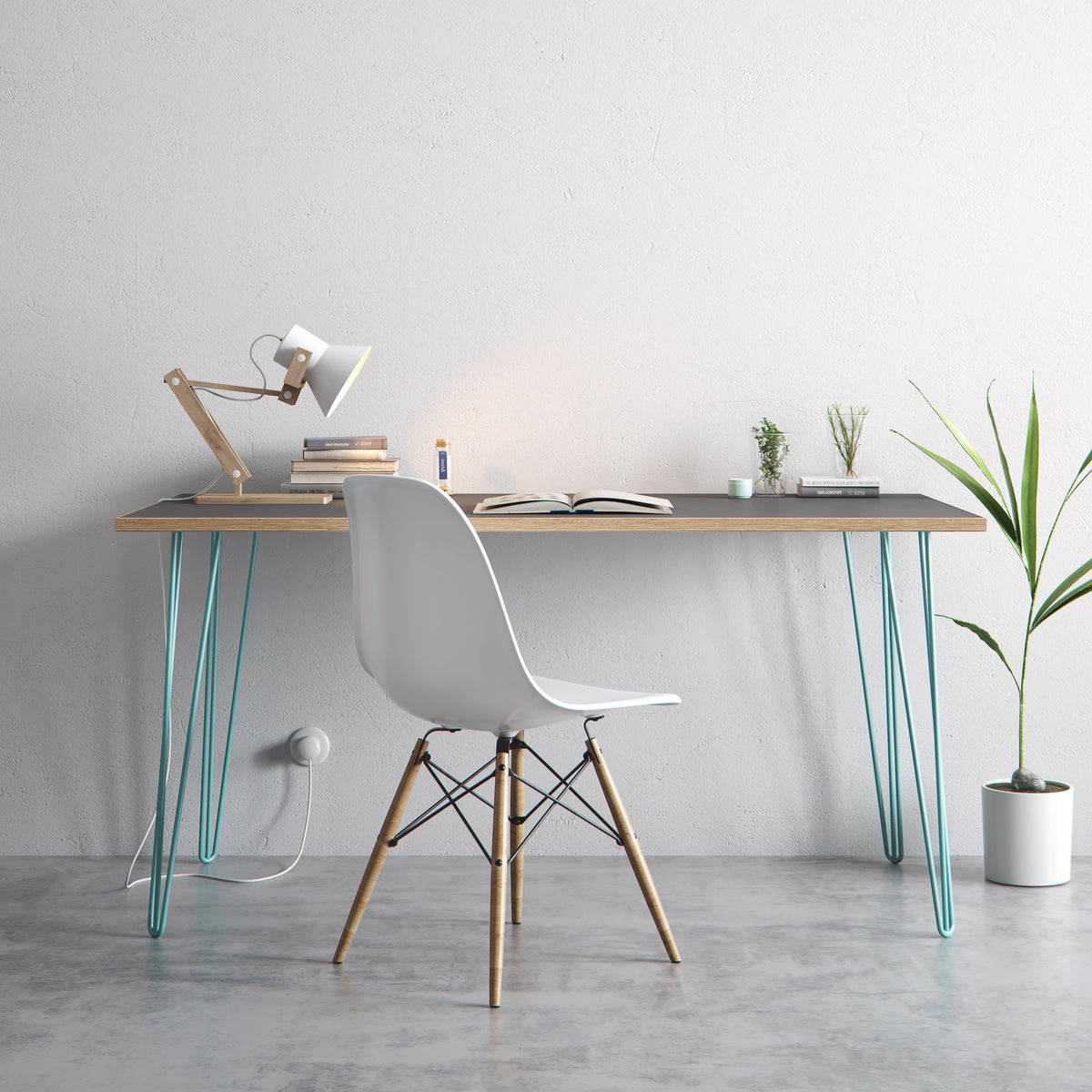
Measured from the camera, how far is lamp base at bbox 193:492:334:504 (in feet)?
8.29

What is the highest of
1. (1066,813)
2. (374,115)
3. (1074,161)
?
(374,115)

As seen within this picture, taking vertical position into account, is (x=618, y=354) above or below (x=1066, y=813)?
above

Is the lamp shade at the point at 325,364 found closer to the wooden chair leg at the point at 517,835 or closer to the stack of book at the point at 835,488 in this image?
the wooden chair leg at the point at 517,835

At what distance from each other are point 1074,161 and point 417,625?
1.94 metres

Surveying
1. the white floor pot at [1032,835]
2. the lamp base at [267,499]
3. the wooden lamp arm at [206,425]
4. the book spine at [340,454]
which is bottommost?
the white floor pot at [1032,835]

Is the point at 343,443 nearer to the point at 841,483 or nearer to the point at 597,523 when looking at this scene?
the point at 597,523

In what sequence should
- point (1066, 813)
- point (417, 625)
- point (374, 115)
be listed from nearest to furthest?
1. point (417, 625)
2. point (1066, 813)
3. point (374, 115)

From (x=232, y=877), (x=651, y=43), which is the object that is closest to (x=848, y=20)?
(x=651, y=43)

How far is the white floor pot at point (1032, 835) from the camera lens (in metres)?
2.56

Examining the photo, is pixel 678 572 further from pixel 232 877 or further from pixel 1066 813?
pixel 232 877

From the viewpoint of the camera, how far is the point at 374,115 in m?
2.76

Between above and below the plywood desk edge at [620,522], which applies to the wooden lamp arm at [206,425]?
above

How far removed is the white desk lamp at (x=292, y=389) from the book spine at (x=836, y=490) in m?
1.04

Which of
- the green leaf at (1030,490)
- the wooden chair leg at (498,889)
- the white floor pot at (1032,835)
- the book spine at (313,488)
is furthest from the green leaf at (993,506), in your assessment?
the book spine at (313,488)
